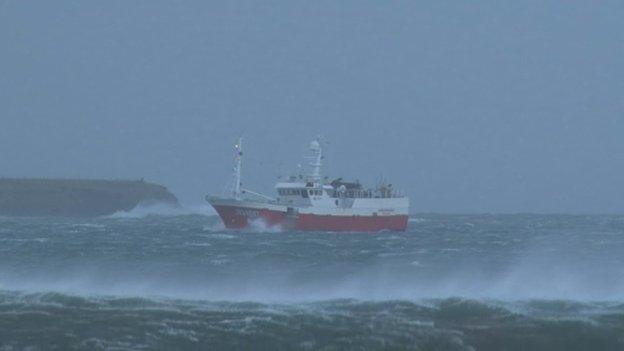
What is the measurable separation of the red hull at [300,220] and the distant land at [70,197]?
59.4 meters

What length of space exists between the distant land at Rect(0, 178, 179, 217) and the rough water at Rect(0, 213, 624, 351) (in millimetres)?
78317

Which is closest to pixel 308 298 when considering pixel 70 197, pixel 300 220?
pixel 300 220

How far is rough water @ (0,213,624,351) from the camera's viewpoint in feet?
68.7

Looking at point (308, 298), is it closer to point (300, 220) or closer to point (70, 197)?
point (300, 220)

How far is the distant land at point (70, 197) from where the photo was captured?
12558 centimetres

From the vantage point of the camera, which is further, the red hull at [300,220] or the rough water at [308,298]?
the red hull at [300,220]

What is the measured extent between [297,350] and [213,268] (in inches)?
676

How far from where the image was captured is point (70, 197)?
427 feet

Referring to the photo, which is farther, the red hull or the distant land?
the distant land

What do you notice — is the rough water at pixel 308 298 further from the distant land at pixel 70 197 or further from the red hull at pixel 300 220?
the distant land at pixel 70 197

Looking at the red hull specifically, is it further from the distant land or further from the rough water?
the distant land

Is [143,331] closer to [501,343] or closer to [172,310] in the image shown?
[172,310]

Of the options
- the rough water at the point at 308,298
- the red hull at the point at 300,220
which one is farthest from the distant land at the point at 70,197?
the rough water at the point at 308,298

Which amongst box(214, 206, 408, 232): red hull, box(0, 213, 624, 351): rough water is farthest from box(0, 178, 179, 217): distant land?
box(0, 213, 624, 351): rough water
